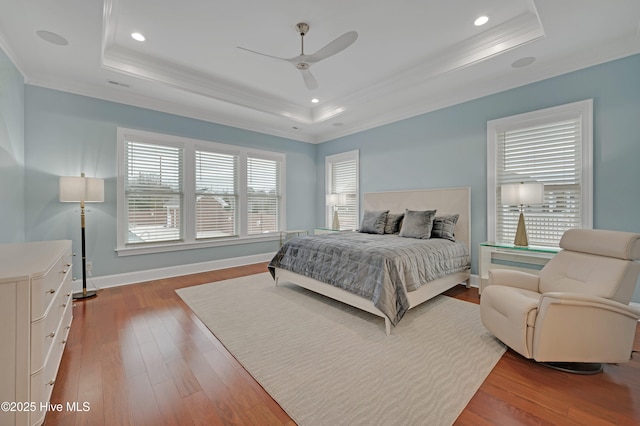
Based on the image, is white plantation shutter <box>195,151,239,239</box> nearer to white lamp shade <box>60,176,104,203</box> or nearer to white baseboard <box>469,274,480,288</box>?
white lamp shade <box>60,176,104,203</box>

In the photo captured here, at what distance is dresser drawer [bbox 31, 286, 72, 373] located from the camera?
4.46ft

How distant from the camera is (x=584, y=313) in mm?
1868

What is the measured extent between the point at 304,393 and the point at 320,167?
5.47 m

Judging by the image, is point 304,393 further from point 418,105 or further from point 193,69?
point 418,105

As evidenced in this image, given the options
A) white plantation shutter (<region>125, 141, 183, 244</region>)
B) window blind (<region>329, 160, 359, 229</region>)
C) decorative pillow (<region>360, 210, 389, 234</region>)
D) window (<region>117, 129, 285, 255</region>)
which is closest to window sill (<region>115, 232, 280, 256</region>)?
window (<region>117, 129, 285, 255</region>)

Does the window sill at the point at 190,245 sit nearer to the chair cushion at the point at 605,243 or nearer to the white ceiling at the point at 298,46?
Result: the white ceiling at the point at 298,46

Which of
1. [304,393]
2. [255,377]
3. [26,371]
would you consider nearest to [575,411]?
[304,393]

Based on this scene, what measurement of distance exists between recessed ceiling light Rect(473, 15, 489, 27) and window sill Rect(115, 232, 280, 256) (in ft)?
15.9

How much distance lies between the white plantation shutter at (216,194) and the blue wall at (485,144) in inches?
97.3

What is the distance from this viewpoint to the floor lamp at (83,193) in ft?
11.0

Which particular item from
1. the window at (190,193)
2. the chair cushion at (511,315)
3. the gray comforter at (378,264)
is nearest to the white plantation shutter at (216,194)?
the window at (190,193)

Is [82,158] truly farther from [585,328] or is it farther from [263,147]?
[585,328]

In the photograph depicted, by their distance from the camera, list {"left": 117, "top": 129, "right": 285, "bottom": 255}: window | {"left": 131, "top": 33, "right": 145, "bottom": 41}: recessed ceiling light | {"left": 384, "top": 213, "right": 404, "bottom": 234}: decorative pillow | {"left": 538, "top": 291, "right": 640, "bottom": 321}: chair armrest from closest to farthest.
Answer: {"left": 538, "top": 291, "right": 640, "bottom": 321}: chair armrest
{"left": 131, "top": 33, "right": 145, "bottom": 41}: recessed ceiling light
{"left": 117, "top": 129, "right": 285, "bottom": 255}: window
{"left": 384, "top": 213, "right": 404, "bottom": 234}: decorative pillow

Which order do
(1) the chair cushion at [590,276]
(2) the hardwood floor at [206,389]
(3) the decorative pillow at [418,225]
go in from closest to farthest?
1. (2) the hardwood floor at [206,389]
2. (1) the chair cushion at [590,276]
3. (3) the decorative pillow at [418,225]
